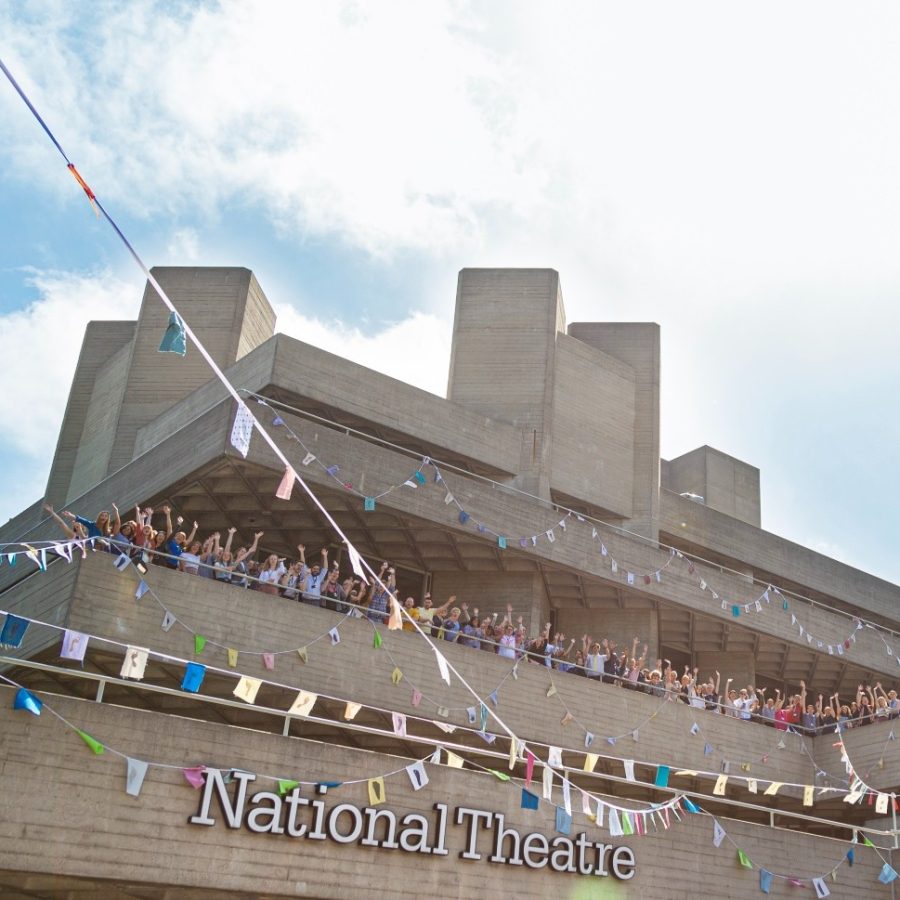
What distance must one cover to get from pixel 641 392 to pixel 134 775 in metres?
21.0

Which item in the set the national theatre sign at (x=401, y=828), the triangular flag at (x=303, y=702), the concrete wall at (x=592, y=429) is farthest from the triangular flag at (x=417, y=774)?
the concrete wall at (x=592, y=429)

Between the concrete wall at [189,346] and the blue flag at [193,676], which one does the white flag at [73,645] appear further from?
the concrete wall at [189,346]

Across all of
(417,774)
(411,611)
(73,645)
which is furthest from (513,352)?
(73,645)

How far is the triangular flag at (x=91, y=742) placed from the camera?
12.0 metres

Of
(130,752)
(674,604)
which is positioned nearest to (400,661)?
(130,752)

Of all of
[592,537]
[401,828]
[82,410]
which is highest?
[82,410]

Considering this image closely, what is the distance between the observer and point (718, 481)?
3634 cm

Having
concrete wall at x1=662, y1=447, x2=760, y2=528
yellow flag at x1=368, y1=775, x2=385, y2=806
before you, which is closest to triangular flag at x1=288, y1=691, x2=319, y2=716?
yellow flag at x1=368, y1=775, x2=385, y2=806

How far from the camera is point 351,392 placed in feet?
78.6

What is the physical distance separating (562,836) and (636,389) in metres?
17.1

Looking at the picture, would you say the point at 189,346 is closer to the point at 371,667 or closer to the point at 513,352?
the point at 513,352

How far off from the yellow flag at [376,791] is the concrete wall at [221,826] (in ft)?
0.30

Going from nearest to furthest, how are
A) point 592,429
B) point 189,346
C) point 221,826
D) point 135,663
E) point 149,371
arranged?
point 221,826
point 135,663
point 189,346
point 149,371
point 592,429

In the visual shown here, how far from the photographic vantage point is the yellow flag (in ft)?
45.3
